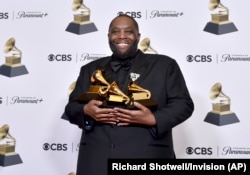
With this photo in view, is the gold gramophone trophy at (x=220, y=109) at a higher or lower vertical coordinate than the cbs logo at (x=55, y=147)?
higher

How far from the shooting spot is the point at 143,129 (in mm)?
1338

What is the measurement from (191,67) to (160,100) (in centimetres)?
77

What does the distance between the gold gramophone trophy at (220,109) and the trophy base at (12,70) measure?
1015 mm

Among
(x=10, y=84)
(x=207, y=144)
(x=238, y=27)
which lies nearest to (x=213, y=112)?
(x=207, y=144)

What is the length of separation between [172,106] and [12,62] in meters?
1.18

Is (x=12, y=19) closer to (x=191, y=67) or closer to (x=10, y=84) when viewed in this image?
(x=10, y=84)

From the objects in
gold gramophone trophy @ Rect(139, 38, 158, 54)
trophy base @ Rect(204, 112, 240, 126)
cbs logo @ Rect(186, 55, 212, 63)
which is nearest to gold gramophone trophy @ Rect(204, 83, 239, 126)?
trophy base @ Rect(204, 112, 240, 126)

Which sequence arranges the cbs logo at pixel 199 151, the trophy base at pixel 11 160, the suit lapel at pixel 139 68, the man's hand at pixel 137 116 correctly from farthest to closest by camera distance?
the trophy base at pixel 11 160 < the cbs logo at pixel 199 151 < the suit lapel at pixel 139 68 < the man's hand at pixel 137 116

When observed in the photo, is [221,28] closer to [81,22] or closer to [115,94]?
[81,22]

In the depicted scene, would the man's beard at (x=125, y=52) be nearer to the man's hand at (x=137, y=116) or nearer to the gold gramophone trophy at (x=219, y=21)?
the man's hand at (x=137, y=116)

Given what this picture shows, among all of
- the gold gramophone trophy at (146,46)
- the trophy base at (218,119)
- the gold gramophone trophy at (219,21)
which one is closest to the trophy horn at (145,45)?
the gold gramophone trophy at (146,46)

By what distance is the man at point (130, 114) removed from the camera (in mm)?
1276

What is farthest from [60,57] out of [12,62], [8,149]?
[8,149]

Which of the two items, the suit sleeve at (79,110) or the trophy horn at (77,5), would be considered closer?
the suit sleeve at (79,110)
